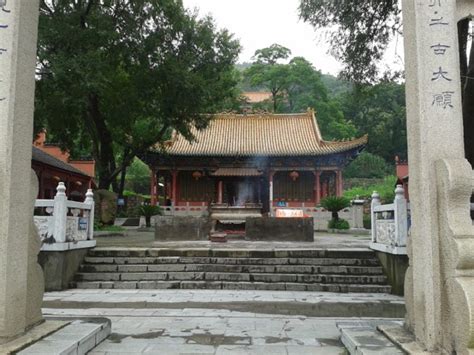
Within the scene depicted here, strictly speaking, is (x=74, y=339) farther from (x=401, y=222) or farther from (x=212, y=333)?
(x=401, y=222)

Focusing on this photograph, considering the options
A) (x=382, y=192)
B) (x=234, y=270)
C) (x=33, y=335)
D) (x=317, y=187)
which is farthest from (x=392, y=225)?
(x=382, y=192)

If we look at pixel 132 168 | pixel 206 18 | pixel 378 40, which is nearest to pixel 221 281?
pixel 378 40

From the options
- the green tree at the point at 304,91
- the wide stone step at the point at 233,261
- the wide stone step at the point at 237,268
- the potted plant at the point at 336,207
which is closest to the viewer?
the wide stone step at the point at 237,268

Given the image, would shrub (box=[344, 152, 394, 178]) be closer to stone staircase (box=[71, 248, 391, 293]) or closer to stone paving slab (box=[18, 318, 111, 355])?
stone staircase (box=[71, 248, 391, 293])

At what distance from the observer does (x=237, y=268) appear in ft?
26.5

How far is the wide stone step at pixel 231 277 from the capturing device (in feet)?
25.1

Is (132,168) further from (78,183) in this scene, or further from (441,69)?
(441,69)

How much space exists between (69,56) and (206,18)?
6.14 metres

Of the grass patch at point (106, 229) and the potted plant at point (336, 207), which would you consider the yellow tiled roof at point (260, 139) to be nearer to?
the potted plant at point (336, 207)

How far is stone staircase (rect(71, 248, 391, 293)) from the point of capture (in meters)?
7.55

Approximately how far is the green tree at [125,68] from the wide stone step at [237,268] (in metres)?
7.08

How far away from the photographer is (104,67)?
13.7m

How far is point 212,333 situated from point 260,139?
21.8 m

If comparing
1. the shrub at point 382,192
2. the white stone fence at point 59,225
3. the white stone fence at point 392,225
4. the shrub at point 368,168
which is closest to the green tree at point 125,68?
the white stone fence at point 59,225
